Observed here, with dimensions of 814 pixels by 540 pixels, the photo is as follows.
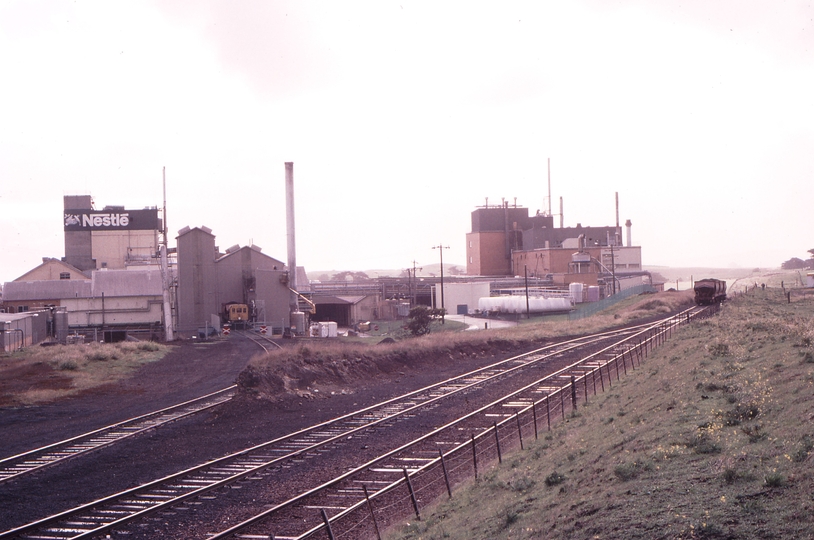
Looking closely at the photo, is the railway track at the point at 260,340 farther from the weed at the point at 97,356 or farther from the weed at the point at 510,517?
the weed at the point at 510,517

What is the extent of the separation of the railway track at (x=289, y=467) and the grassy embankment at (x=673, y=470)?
65.6 inches

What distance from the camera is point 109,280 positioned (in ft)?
241

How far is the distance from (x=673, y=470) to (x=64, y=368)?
33762 millimetres

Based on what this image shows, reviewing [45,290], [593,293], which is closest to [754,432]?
[45,290]

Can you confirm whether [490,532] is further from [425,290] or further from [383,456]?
[425,290]

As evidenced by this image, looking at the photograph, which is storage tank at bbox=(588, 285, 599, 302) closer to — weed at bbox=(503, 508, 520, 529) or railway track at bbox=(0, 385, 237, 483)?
railway track at bbox=(0, 385, 237, 483)

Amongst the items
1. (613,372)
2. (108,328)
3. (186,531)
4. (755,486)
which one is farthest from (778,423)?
(108,328)

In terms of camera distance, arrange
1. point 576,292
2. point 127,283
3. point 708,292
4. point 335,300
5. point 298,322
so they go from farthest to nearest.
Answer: point 576,292
point 335,300
point 127,283
point 708,292
point 298,322

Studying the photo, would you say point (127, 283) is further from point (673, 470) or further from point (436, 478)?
point (673, 470)

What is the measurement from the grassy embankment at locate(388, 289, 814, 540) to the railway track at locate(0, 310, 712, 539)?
1665mm

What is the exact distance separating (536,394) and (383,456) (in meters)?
10.7

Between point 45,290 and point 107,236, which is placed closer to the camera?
point 45,290

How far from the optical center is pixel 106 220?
9519 cm

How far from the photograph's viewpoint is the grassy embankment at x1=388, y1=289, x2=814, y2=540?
8.38 meters
